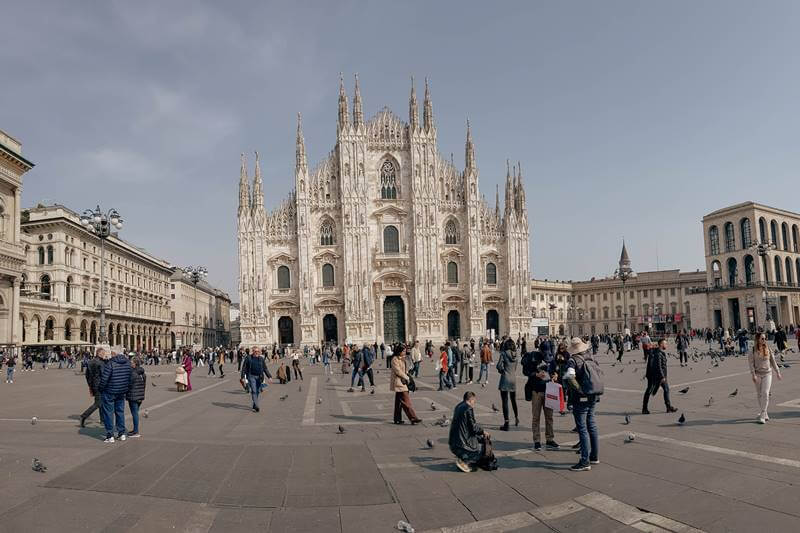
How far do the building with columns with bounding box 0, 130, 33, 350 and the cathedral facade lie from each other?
60.7 feet

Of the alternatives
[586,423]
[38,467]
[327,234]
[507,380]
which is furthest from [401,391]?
[327,234]

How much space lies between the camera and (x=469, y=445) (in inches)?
297

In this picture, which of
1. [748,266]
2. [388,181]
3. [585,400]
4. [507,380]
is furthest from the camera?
[748,266]

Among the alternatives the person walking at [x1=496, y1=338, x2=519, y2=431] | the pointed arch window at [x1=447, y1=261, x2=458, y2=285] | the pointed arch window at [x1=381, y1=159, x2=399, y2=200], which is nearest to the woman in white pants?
the person walking at [x1=496, y1=338, x2=519, y2=431]

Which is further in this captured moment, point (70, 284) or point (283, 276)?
point (283, 276)

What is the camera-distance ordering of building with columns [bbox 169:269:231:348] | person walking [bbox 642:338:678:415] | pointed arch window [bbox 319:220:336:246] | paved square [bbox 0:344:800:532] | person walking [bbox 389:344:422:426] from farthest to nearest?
building with columns [bbox 169:269:231:348]
pointed arch window [bbox 319:220:336:246]
person walking [bbox 642:338:678:415]
person walking [bbox 389:344:422:426]
paved square [bbox 0:344:800:532]

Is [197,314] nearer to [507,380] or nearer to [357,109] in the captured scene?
[357,109]

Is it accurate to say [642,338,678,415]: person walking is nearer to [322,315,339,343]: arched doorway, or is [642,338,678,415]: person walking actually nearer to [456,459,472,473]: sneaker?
[456,459,472,473]: sneaker

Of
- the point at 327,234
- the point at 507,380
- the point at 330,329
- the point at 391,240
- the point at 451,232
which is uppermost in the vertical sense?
the point at 451,232

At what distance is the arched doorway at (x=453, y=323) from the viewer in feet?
182

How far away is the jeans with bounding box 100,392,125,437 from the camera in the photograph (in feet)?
32.1

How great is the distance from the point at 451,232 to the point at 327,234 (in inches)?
482

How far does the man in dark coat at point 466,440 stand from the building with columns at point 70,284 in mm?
40225

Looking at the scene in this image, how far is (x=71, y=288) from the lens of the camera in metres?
49.9
